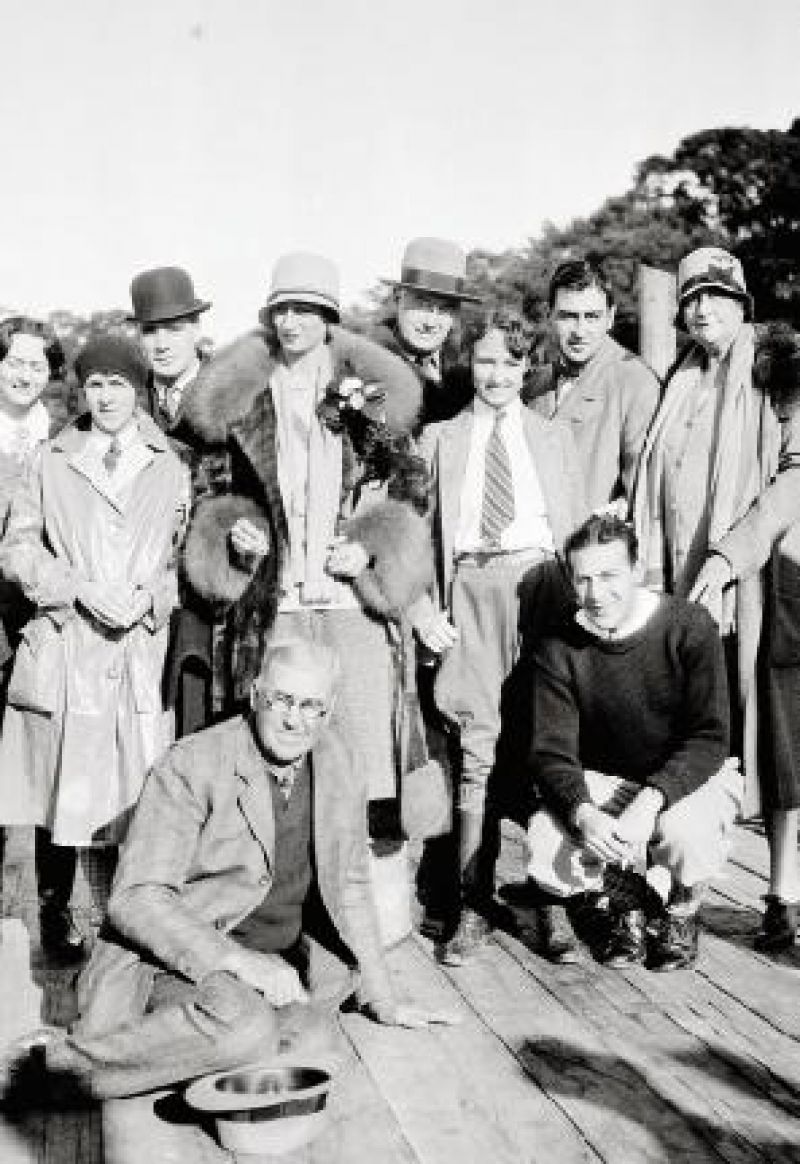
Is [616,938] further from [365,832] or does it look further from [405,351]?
[405,351]

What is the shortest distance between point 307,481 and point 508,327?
0.80 m

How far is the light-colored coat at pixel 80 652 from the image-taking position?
4207 mm

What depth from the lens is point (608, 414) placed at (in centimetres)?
480

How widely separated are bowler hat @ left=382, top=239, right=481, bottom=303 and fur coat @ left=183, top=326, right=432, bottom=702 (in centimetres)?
76

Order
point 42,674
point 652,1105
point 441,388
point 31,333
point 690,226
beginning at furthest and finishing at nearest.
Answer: point 690,226 → point 441,388 → point 31,333 → point 42,674 → point 652,1105

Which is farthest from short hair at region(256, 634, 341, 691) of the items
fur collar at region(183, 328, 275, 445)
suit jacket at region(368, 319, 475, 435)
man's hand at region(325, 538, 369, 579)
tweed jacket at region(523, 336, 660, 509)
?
tweed jacket at region(523, 336, 660, 509)

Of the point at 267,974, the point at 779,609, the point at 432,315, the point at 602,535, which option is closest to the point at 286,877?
the point at 267,974

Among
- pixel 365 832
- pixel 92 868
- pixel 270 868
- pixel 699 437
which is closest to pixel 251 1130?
pixel 270 868

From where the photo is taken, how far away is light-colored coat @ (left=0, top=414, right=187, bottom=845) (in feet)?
13.8

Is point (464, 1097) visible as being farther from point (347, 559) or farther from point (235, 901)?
point (347, 559)

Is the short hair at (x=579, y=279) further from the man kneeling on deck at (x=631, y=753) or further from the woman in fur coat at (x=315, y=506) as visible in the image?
the man kneeling on deck at (x=631, y=753)

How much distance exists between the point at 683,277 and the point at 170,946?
2815 millimetres

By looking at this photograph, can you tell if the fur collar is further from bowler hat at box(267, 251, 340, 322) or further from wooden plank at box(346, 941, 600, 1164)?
wooden plank at box(346, 941, 600, 1164)

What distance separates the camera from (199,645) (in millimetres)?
4363
